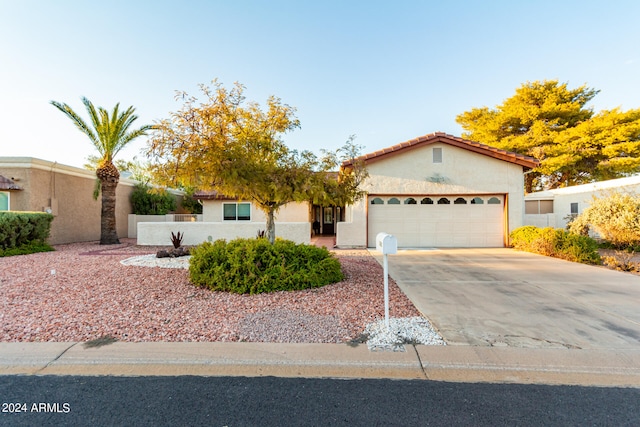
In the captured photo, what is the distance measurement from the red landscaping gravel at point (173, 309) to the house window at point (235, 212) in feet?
38.3

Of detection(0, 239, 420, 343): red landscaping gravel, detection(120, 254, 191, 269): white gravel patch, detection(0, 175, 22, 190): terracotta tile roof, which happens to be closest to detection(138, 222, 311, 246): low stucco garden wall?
detection(120, 254, 191, 269): white gravel patch

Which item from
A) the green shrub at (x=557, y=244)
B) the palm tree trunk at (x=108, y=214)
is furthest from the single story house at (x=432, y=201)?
the palm tree trunk at (x=108, y=214)

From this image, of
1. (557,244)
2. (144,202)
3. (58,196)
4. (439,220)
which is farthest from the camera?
(144,202)

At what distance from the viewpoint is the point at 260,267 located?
6520 millimetres

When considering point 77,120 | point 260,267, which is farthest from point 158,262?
point 77,120

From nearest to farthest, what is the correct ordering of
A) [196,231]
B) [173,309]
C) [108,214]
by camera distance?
[173,309] < [196,231] < [108,214]

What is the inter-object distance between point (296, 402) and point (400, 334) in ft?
6.37

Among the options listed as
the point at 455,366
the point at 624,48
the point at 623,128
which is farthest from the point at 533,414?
the point at 623,128

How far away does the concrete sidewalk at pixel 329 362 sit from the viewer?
3250mm

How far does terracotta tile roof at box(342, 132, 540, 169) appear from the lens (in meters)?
13.6

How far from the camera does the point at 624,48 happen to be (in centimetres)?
1356

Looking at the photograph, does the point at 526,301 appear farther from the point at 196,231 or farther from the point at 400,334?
the point at 196,231

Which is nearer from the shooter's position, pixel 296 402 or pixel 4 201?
pixel 296 402

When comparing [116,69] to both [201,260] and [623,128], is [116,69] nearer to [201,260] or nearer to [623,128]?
[201,260]
